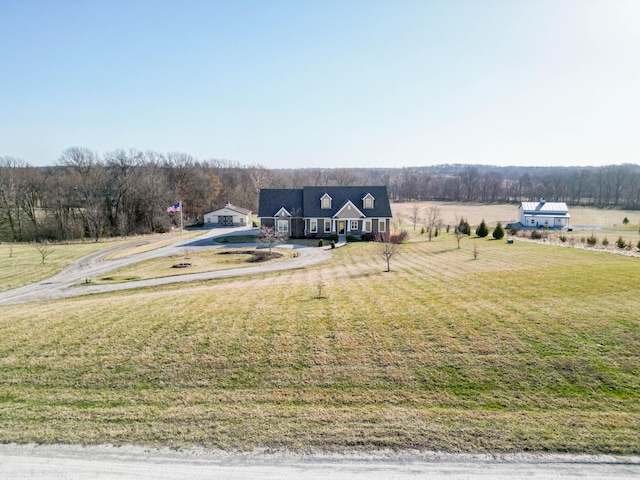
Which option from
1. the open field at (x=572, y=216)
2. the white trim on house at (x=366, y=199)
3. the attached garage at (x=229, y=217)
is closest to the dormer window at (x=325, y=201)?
the white trim on house at (x=366, y=199)

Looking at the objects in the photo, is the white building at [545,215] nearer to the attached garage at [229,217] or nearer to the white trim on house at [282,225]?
→ the white trim on house at [282,225]

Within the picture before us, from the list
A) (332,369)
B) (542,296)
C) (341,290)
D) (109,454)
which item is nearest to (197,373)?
(109,454)

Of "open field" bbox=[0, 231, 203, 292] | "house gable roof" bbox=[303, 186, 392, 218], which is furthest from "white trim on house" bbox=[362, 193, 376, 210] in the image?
"open field" bbox=[0, 231, 203, 292]

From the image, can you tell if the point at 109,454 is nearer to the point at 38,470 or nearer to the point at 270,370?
the point at 38,470

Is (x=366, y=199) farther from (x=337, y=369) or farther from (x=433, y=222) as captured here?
(x=337, y=369)

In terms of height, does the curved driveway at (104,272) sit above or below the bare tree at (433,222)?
below
